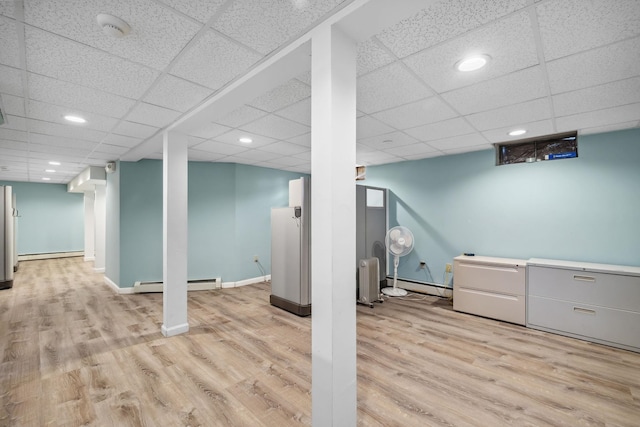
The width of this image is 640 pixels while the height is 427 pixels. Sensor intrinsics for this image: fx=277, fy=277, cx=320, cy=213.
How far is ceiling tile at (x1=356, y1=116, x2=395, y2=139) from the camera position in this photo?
3.01m

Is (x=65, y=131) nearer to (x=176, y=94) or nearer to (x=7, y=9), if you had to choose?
(x=176, y=94)

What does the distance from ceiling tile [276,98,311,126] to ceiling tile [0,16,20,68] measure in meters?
1.79

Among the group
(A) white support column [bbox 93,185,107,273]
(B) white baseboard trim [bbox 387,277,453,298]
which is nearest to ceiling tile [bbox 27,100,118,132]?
(A) white support column [bbox 93,185,107,273]

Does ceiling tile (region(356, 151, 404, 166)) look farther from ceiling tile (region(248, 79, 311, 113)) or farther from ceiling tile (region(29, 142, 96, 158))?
ceiling tile (region(29, 142, 96, 158))

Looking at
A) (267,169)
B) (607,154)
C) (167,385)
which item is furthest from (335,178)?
(267,169)

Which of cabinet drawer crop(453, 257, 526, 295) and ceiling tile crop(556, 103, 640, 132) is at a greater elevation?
ceiling tile crop(556, 103, 640, 132)

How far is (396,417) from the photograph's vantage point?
6.03ft

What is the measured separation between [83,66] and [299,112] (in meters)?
1.67

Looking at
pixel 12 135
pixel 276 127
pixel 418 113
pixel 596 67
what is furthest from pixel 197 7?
pixel 12 135

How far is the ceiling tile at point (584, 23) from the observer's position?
1.35m

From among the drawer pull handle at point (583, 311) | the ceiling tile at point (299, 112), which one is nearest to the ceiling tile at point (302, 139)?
the ceiling tile at point (299, 112)

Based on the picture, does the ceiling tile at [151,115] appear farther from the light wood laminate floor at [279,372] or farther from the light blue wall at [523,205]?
the light blue wall at [523,205]

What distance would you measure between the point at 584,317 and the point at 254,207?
17.0 ft

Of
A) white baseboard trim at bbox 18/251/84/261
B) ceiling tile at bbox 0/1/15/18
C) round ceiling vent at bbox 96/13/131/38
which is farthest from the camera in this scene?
white baseboard trim at bbox 18/251/84/261
